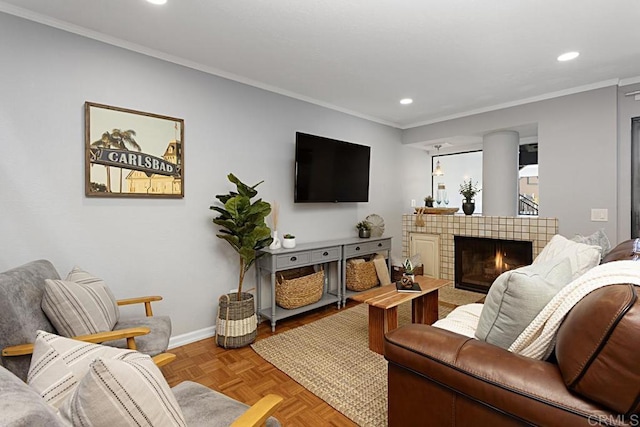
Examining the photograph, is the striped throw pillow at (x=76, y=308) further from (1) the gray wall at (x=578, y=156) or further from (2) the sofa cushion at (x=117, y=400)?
(1) the gray wall at (x=578, y=156)

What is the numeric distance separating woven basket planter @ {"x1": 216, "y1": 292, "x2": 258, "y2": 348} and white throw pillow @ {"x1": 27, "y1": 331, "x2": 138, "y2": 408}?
1.73 metres

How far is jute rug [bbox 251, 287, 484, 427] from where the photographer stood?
1.94 m

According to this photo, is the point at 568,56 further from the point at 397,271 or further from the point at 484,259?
the point at 397,271

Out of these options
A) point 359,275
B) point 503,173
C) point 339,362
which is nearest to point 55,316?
point 339,362

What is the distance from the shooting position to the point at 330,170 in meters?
3.84

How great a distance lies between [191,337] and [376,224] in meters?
2.76

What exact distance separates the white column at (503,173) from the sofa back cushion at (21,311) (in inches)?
185

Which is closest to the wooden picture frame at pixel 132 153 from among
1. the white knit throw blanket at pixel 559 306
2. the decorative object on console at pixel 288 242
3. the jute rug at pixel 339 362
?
the decorative object on console at pixel 288 242

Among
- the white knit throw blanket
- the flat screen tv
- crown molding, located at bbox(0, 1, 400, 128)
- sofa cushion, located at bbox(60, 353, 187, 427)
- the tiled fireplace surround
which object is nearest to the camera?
sofa cushion, located at bbox(60, 353, 187, 427)

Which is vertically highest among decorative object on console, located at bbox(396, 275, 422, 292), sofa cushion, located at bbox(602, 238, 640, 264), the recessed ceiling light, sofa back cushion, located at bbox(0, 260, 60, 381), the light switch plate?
the recessed ceiling light

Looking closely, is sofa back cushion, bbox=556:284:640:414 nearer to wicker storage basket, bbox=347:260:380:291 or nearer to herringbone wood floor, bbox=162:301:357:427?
herringbone wood floor, bbox=162:301:357:427

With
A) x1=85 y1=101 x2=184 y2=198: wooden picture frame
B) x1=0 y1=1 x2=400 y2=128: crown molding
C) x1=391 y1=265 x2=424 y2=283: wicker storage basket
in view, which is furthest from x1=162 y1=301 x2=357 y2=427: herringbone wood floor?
x1=0 y1=1 x2=400 y2=128: crown molding

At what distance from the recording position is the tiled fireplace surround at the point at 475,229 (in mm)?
3745

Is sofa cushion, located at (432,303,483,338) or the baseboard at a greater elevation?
sofa cushion, located at (432,303,483,338)
